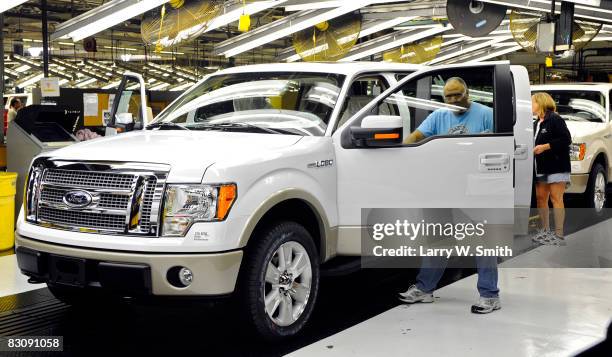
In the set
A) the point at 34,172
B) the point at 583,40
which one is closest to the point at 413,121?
the point at 34,172

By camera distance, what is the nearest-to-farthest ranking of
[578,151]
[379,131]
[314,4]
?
[379,131] < [578,151] < [314,4]

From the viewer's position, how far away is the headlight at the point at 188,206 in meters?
3.80

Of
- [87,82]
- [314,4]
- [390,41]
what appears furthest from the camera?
[87,82]

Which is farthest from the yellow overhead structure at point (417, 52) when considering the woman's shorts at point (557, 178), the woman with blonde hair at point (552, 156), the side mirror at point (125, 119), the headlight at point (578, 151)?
the side mirror at point (125, 119)

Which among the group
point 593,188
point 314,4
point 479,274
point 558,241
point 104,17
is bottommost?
point 558,241

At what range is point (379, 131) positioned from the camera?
4406mm

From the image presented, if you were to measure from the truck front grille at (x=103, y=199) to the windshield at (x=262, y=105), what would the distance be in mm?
930

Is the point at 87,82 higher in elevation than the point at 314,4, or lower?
lower

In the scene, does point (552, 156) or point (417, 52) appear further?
point (417, 52)

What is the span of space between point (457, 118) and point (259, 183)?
160cm

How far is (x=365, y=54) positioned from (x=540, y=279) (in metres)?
14.9

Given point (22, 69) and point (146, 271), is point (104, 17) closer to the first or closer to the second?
point (146, 271)

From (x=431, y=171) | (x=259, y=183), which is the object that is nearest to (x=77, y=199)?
(x=259, y=183)

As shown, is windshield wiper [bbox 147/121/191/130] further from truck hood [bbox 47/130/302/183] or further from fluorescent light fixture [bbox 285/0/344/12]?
fluorescent light fixture [bbox 285/0/344/12]
